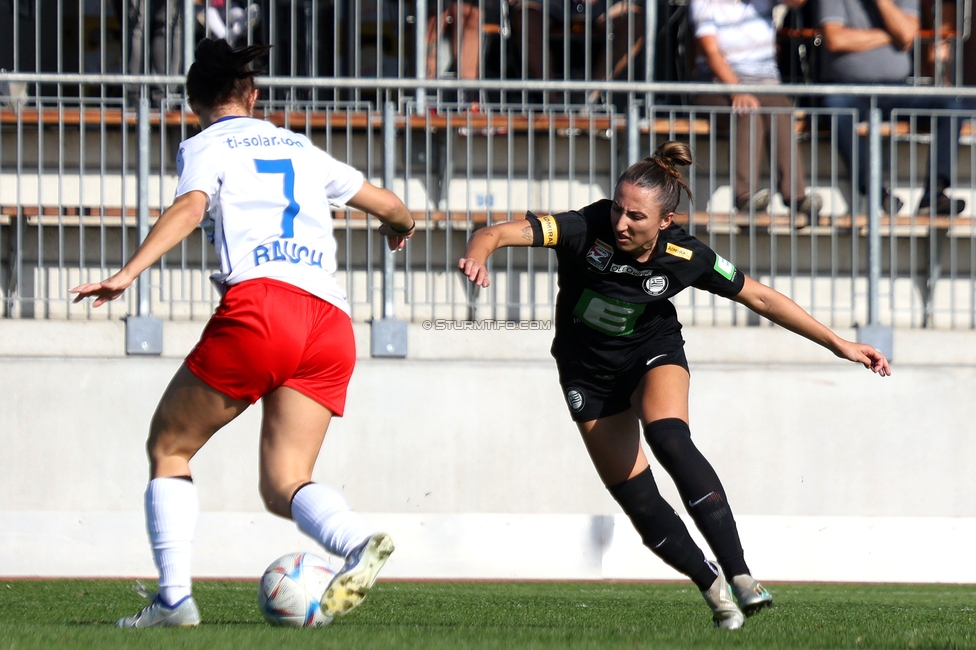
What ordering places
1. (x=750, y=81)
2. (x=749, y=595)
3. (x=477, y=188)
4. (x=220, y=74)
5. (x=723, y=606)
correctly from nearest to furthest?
(x=220, y=74), (x=749, y=595), (x=723, y=606), (x=477, y=188), (x=750, y=81)

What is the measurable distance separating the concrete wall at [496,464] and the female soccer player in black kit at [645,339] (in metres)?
3.13

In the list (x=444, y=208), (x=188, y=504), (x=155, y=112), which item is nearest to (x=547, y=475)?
(x=444, y=208)

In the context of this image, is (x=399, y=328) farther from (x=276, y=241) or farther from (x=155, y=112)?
(x=276, y=241)

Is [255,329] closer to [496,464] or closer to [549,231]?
[549,231]

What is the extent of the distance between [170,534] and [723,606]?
6.59 feet

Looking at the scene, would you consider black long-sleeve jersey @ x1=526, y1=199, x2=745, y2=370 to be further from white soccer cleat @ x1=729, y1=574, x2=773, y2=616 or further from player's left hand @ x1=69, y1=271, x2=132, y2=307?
player's left hand @ x1=69, y1=271, x2=132, y2=307

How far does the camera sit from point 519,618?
5332 mm

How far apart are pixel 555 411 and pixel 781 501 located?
5.25 ft

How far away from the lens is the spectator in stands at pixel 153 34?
386 inches

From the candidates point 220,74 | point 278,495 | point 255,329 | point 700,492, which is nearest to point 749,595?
point 700,492

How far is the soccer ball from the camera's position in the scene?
13.7 ft

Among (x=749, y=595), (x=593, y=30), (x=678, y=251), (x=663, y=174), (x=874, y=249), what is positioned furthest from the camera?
(x=593, y=30)

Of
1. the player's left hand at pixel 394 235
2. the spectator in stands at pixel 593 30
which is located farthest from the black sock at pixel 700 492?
the spectator in stands at pixel 593 30

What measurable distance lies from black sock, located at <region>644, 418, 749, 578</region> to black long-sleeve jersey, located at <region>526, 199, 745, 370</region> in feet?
1.43
